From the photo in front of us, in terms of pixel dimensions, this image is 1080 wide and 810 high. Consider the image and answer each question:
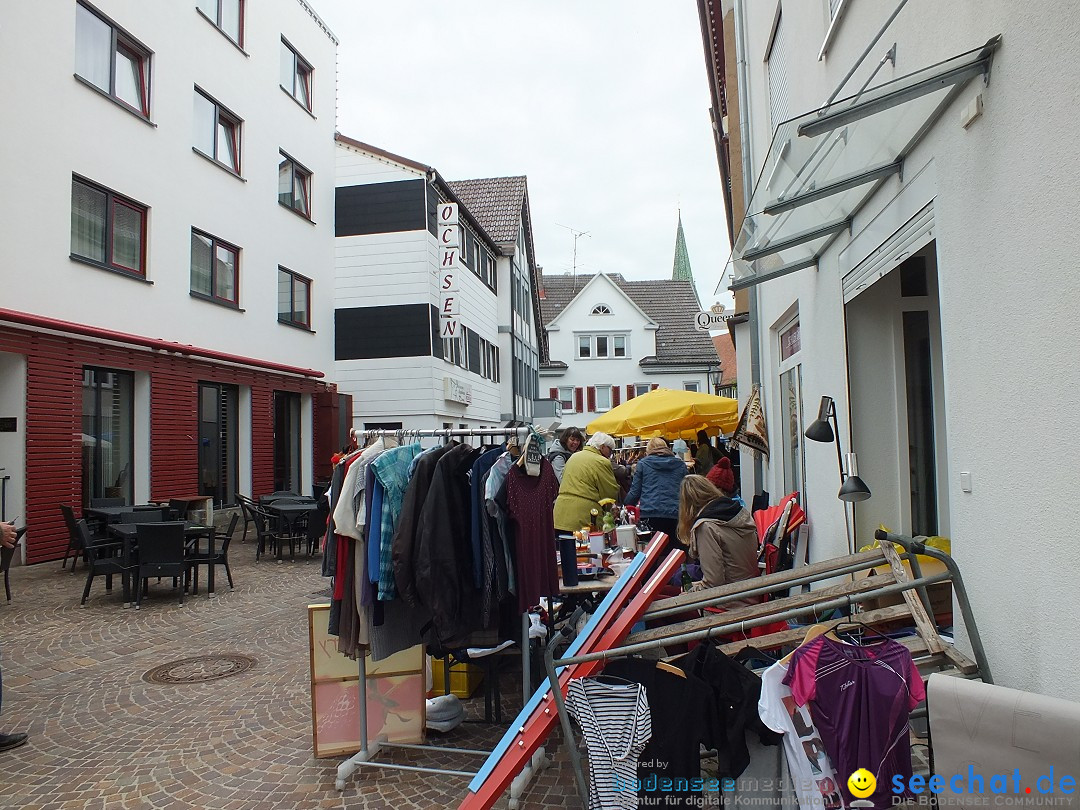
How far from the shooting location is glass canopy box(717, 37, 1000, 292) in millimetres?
2936

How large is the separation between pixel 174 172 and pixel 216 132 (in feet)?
6.58

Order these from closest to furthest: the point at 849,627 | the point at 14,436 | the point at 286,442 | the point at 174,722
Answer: the point at 849,627
the point at 174,722
the point at 14,436
the point at 286,442

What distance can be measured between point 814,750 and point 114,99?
1406 cm

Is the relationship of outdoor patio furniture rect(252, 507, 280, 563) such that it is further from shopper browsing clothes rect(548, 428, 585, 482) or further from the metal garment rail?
the metal garment rail

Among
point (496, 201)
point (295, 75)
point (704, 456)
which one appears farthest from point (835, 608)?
point (496, 201)

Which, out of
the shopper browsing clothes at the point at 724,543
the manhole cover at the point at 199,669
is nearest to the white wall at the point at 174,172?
the manhole cover at the point at 199,669

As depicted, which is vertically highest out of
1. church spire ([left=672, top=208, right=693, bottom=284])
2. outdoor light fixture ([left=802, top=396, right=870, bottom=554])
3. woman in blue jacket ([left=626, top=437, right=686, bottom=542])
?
church spire ([left=672, top=208, right=693, bottom=284])

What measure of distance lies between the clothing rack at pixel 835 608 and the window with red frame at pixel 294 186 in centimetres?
1681

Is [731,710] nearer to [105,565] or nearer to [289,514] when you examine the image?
[105,565]

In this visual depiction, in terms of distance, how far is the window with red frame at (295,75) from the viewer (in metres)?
18.0

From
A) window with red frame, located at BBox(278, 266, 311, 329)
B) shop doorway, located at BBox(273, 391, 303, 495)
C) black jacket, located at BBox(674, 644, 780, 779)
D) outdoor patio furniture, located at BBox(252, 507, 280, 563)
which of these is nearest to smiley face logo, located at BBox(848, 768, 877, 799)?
black jacket, located at BBox(674, 644, 780, 779)

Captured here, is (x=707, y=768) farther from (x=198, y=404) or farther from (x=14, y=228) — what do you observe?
(x=198, y=404)

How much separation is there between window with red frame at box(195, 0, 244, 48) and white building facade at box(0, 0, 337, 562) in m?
0.04

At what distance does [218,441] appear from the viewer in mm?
15195
